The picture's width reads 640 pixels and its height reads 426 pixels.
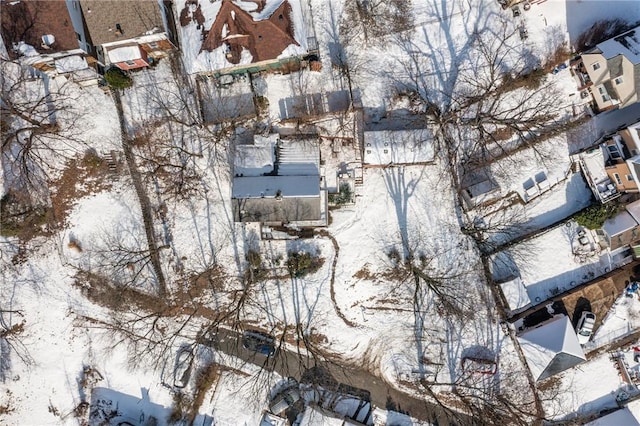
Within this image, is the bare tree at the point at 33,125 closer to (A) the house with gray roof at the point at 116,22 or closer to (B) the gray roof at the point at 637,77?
(A) the house with gray roof at the point at 116,22

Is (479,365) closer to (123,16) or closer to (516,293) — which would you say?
(516,293)

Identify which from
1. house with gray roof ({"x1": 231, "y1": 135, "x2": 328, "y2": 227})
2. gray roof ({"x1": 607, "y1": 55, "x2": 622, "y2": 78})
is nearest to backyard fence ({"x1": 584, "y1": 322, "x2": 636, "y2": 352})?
gray roof ({"x1": 607, "y1": 55, "x2": 622, "y2": 78})

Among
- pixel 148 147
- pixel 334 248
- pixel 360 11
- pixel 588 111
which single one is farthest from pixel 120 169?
pixel 588 111

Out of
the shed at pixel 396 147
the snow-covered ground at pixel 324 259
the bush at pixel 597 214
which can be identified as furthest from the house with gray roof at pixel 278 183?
the bush at pixel 597 214

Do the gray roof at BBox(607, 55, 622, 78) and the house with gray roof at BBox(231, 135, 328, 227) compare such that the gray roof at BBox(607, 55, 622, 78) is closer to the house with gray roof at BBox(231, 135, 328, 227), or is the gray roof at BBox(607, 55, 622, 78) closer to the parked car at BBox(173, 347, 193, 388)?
the house with gray roof at BBox(231, 135, 328, 227)

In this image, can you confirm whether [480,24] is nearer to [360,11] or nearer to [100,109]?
[360,11]

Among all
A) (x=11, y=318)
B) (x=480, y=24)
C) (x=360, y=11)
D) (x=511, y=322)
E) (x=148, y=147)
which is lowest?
(x=511, y=322)
